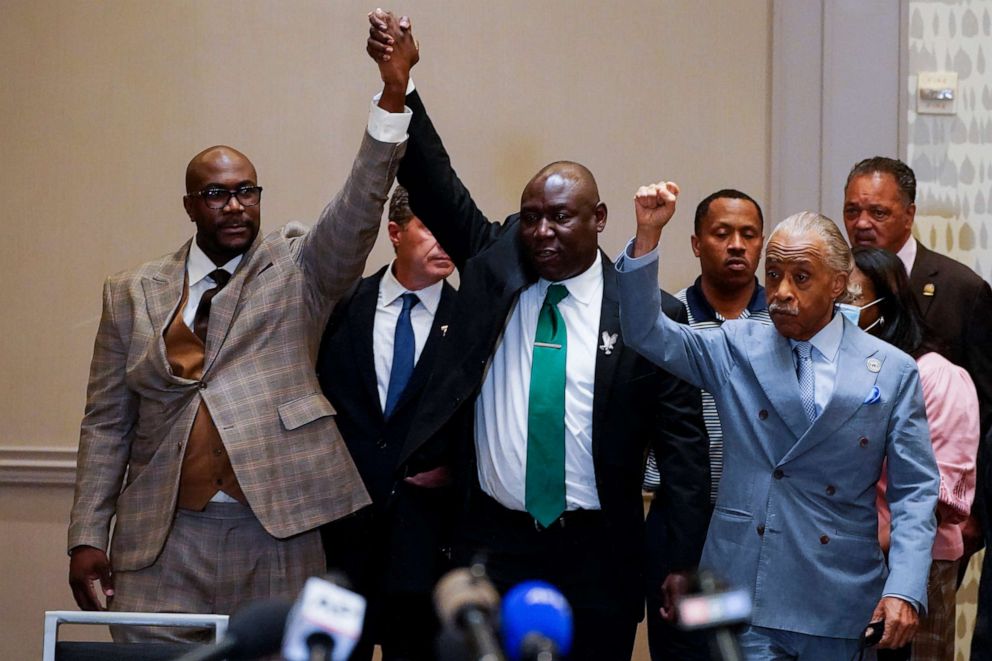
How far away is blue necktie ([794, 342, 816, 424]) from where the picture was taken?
3.17 meters

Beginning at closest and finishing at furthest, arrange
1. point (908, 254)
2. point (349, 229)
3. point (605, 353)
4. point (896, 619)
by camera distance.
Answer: point (896, 619) → point (605, 353) → point (349, 229) → point (908, 254)

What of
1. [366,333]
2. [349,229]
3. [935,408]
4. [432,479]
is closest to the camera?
[349,229]

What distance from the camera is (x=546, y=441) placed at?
336 cm

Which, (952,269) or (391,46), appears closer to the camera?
(391,46)

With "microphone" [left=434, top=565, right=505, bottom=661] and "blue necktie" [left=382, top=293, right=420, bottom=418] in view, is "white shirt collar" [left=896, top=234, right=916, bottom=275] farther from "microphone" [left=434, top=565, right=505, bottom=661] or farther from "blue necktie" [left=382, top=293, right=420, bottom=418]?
"microphone" [left=434, top=565, right=505, bottom=661]

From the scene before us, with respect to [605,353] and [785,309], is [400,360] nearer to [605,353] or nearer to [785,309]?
[605,353]

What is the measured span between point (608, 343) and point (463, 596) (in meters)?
1.90

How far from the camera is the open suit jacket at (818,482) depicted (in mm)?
3125

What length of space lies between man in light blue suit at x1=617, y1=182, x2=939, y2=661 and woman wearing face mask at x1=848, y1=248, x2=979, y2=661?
16.2 inches

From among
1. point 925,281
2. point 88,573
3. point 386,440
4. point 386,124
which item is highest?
point 386,124

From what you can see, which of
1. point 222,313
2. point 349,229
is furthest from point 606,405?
point 222,313

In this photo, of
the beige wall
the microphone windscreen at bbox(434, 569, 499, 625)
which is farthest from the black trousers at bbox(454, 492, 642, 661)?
the beige wall

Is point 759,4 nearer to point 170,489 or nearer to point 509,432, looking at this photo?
point 509,432

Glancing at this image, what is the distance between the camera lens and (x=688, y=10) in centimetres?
516
